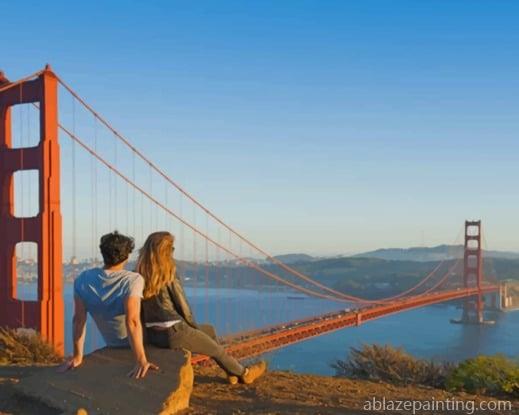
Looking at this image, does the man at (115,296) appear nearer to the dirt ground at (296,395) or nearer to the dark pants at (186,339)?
the dark pants at (186,339)

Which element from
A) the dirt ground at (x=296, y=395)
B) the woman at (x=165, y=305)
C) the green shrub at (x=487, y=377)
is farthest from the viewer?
the green shrub at (x=487, y=377)

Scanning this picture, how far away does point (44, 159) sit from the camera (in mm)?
9477

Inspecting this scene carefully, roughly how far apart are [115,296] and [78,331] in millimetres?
439

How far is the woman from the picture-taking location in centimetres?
362

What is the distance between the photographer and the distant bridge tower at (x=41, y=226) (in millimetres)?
9422

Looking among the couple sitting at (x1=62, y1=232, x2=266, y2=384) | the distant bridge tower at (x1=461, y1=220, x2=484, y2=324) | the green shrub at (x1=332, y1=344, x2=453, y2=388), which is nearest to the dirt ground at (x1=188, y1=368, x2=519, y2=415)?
the couple sitting at (x1=62, y1=232, x2=266, y2=384)

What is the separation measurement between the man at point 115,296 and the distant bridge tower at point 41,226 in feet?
19.8

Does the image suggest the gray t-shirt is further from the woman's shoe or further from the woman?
the woman's shoe

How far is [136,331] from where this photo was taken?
3400 mm

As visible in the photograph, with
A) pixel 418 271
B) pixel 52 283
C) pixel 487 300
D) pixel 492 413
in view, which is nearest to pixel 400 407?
pixel 492 413

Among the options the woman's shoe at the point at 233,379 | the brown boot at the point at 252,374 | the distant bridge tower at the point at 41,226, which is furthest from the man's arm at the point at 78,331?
the distant bridge tower at the point at 41,226

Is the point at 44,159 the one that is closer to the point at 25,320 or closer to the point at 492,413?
the point at 25,320

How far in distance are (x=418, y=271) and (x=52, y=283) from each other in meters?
103

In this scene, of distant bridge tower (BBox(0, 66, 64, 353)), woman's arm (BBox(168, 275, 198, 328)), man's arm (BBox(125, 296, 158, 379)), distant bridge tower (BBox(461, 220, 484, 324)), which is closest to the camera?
man's arm (BBox(125, 296, 158, 379))
